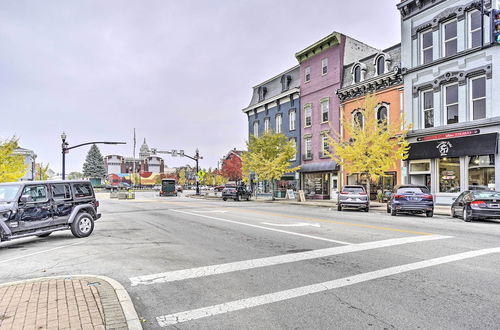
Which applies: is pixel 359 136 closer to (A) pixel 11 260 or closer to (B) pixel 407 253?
(B) pixel 407 253

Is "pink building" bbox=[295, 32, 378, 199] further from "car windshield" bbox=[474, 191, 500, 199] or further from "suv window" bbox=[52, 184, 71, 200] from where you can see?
"suv window" bbox=[52, 184, 71, 200]

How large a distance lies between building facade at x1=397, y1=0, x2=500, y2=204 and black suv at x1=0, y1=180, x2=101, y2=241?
20622 millimetres

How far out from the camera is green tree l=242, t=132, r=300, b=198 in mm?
31656

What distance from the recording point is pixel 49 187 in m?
9.63

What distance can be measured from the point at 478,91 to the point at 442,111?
7.38 feet

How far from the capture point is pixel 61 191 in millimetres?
9969

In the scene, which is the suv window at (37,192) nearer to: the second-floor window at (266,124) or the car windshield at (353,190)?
the car windshield at (353,190)

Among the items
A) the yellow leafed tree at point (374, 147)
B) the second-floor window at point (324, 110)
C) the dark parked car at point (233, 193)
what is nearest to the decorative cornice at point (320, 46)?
the second-floor window at point (324, 110)

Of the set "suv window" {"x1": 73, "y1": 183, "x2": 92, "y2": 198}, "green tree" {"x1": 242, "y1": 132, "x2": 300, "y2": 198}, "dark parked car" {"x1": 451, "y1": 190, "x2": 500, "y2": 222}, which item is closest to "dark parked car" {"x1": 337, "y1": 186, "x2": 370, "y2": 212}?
"dark parked car" {"x1": 451, "y1": 190, "x2": 500, "y2": 222}

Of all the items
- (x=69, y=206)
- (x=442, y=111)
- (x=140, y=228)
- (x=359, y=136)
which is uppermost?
(x=442, y=111)

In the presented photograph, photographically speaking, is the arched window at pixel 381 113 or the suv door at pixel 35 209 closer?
the suv door at pixel 35 209

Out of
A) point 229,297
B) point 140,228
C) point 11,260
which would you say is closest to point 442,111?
point 140,228

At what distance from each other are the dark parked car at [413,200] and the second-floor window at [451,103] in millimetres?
7529

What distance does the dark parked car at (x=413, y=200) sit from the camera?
15992mm
